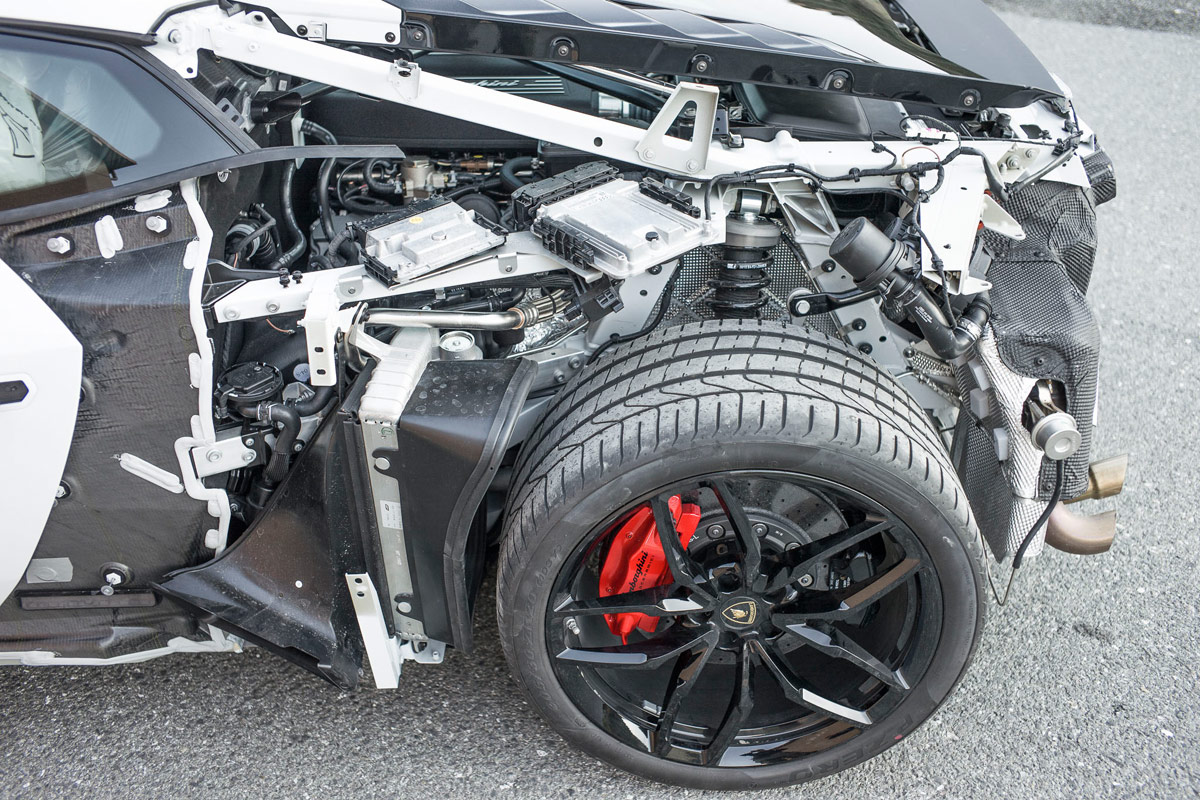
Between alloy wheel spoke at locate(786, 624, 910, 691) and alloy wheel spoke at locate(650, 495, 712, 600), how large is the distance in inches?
9.9

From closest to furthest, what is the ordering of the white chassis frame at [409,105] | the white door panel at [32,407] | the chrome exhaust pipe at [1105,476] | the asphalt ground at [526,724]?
1. the white door panel at [32,407]
2. the white chassis frame at [409,105]
3. the asphalt ground at [526,724]
4. the chrome exhaust pipe at [1105,476]

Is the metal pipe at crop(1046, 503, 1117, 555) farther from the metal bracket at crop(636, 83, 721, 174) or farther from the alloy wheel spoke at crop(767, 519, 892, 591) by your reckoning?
the metal bracket at crop(636, 83, 721, 174)

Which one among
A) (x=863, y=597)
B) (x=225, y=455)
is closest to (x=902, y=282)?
(x=863, y=597)

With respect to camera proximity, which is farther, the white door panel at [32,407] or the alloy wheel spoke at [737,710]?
the alloy wheel spoke at [737,710]

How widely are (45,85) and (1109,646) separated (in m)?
2.97

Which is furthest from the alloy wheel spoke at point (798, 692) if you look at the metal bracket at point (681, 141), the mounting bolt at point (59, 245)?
the mounting bolt at point (59, 245)

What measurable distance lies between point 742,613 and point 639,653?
0.83 ft

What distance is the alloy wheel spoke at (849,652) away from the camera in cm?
211

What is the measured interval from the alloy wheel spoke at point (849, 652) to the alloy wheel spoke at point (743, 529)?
170 mm

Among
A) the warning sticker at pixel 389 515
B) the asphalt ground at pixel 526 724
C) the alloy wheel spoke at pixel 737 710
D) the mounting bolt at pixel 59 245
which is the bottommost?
the asphalt ground at pixel 526 724

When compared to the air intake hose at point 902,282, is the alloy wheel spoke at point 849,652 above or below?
below

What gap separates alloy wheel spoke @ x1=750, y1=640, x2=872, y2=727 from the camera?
6.98ft

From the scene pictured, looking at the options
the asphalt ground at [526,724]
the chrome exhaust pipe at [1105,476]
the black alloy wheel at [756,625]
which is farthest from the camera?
the chrome exhaust pipe at [1105,476]

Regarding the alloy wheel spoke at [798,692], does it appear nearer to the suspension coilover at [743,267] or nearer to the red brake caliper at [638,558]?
the red brake caliper at [638,558]
